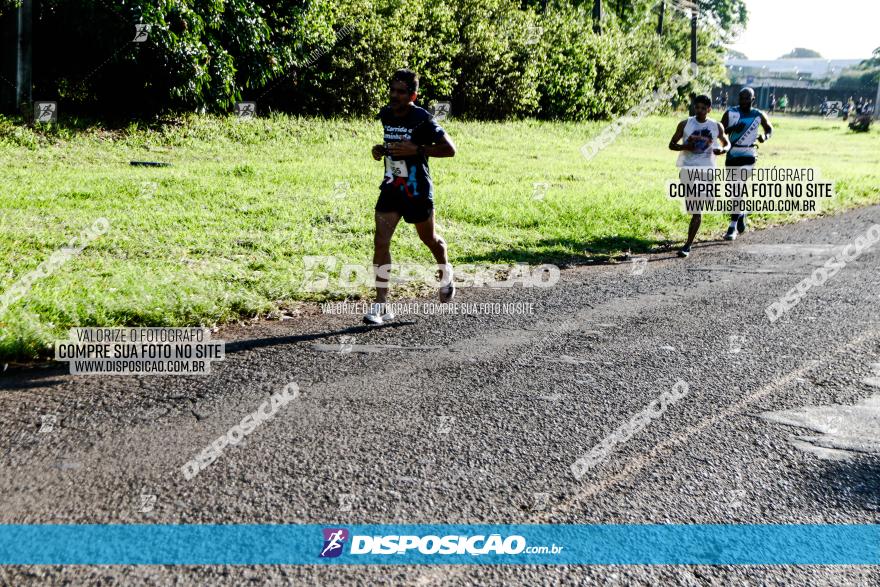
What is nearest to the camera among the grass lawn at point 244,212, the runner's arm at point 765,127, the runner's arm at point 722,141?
the grass lawn at point 244,212

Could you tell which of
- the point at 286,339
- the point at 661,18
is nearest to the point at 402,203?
the point at 286,339

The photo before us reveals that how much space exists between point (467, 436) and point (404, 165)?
2881 mm

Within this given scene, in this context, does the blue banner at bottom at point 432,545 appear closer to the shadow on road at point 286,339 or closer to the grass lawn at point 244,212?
the shadow on road at point 286,339

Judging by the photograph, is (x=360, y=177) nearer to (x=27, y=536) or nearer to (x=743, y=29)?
(x=27, y=536)

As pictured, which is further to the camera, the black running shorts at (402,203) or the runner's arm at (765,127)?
the runner's arm at (765,127)

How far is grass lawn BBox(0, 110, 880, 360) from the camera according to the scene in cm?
695

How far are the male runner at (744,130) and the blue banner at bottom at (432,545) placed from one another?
9070mm

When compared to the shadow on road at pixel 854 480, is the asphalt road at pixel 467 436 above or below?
above

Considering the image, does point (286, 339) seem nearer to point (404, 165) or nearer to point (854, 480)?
point (404, 165)

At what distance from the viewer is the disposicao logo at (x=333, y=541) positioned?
3.21 m

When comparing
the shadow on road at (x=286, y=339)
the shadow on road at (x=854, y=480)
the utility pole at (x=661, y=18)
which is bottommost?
the shadow on road at (x=854, y=480)

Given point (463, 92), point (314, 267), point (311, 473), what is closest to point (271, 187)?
point (314, 267)

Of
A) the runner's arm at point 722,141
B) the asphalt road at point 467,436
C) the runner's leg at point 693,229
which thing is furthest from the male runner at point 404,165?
the runner's arm at point 722,141

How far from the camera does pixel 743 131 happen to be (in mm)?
11641
